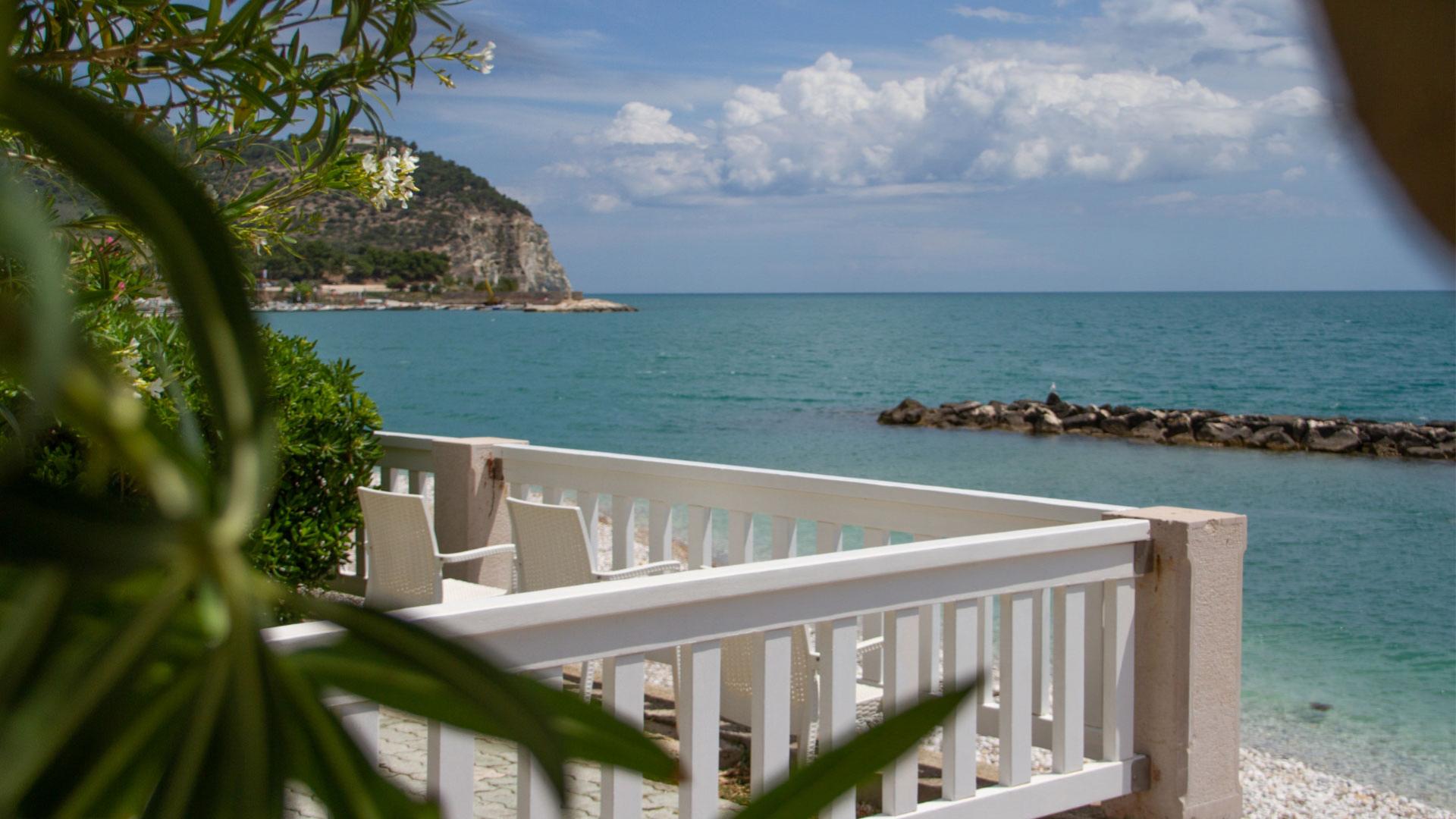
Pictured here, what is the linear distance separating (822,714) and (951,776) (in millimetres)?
486

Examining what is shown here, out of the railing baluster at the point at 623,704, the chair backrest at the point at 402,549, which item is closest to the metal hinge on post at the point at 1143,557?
the railing baluster at the point at 623,704

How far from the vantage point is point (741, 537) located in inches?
198

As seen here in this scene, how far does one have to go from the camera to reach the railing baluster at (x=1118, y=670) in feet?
13.1

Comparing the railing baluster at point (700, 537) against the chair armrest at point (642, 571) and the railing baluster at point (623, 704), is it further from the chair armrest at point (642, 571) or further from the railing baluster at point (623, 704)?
the railing baluster at point (623, 704)

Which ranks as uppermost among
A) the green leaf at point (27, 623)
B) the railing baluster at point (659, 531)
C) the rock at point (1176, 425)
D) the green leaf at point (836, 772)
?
the green leaf at point (27, 623)

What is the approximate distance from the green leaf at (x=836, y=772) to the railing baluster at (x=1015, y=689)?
11.6 feet

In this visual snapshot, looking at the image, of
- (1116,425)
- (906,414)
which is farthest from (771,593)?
(906,414)

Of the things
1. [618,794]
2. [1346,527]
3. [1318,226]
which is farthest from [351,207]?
[1346,527]

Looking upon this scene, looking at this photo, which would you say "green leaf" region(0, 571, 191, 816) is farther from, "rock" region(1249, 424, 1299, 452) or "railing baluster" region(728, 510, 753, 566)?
"rock" region(1249, 424, 1299, 452)

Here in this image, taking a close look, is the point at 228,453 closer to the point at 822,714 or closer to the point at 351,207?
the point at 822,714

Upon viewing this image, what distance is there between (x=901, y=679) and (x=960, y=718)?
20 centimetres

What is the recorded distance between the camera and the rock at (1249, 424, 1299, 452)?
27844mm

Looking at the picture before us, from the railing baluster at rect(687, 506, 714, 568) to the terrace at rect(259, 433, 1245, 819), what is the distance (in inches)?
0.5

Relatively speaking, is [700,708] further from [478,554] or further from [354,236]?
[478,554]
